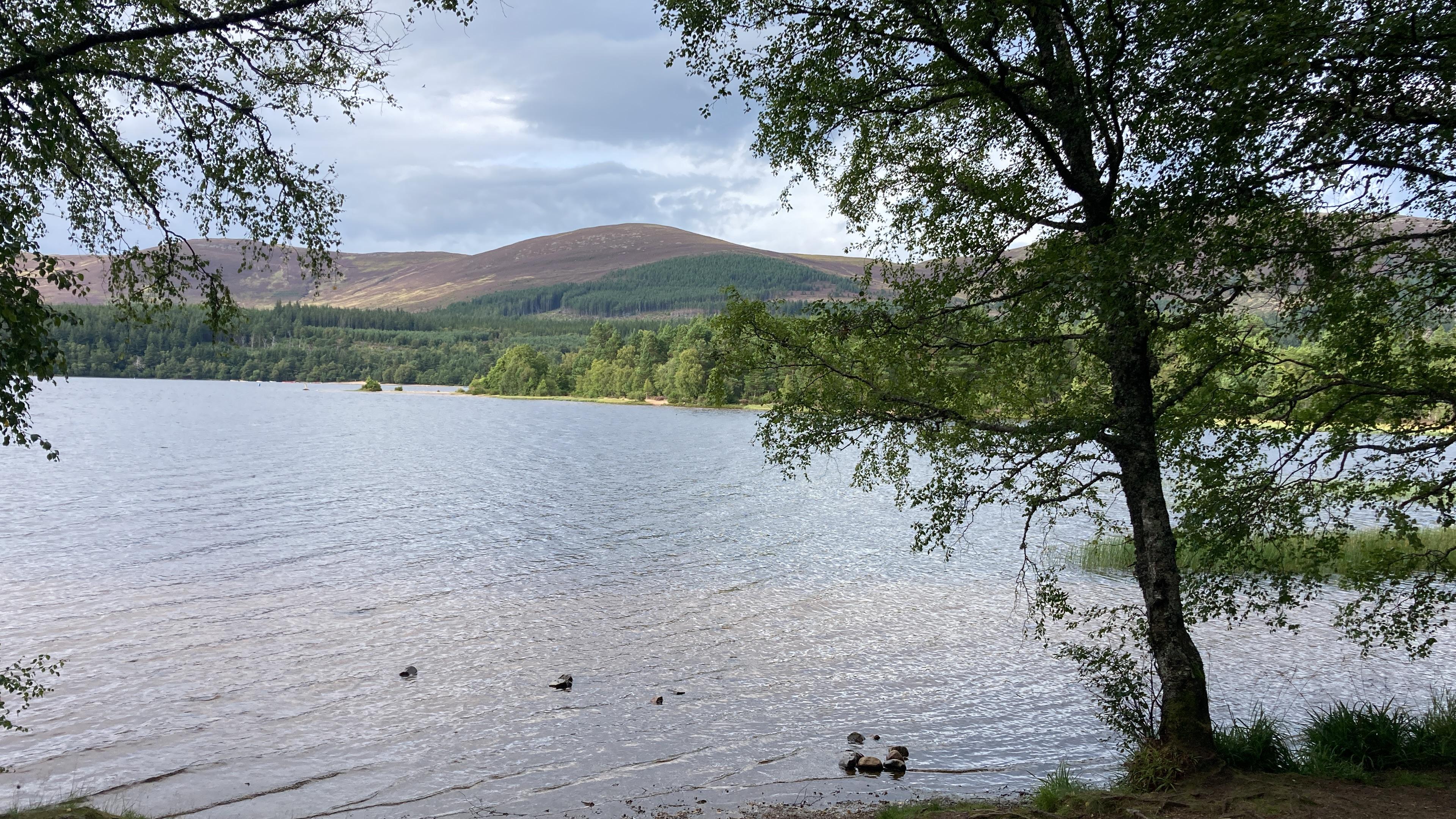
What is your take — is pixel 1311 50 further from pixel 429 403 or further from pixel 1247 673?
pixel 429 403

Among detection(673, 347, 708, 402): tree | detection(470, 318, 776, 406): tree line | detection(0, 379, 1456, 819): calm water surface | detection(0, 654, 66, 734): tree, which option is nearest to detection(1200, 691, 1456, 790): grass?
detection(0, 379, 1456, 819): calm water surface

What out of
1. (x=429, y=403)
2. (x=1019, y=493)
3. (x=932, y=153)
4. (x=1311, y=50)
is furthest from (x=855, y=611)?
(x=429, y=403)

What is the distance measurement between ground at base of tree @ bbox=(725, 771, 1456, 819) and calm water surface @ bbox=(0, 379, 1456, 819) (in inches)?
73.6

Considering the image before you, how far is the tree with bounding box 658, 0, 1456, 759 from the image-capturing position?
327 inches

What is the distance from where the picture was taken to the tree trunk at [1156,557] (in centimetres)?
1081

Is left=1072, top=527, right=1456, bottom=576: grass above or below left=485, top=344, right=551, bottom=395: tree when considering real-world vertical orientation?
below

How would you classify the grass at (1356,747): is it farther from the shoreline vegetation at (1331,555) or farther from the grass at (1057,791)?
the shoreline vegetation at (1331,555)

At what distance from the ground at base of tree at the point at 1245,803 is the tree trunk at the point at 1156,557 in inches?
26.6

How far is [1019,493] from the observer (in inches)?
460

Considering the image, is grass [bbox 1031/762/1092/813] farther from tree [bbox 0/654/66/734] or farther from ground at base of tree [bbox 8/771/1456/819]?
tree [bbox 0/654/66/734]

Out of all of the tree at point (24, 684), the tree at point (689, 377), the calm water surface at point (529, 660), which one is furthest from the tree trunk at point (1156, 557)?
the tree at point (689, 377)

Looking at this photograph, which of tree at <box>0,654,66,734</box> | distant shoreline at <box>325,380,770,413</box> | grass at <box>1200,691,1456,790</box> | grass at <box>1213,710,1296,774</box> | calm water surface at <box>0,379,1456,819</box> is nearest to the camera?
grass at <box>1200,691,1456,790</box>

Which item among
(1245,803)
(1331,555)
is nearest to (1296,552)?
(1331,555)

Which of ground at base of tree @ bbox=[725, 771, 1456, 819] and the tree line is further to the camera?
the tree line
